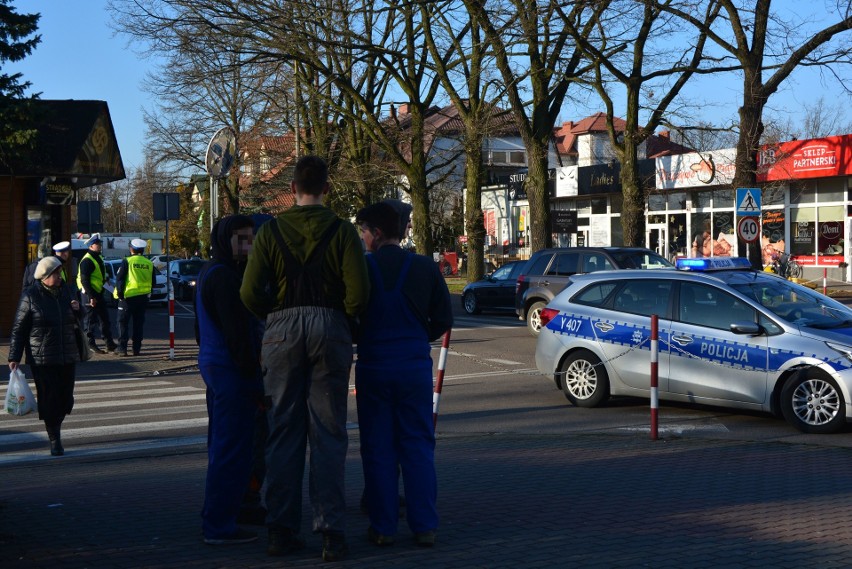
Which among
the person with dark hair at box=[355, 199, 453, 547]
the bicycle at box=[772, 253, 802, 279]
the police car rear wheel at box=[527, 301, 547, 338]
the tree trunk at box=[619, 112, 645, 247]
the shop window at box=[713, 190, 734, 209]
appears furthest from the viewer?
the shop window at box=[713, 190, 734, 209]

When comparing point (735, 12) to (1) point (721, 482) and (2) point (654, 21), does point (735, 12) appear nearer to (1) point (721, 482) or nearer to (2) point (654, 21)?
(2) point (654, 21)

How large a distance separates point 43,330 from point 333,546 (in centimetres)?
541

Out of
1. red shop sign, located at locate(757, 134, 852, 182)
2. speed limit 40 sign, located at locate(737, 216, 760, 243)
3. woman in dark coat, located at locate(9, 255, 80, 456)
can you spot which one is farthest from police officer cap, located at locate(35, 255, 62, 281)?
red shop sign, located at locate(757, 134, 852, 182)

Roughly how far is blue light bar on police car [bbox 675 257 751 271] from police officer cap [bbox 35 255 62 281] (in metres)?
6.52

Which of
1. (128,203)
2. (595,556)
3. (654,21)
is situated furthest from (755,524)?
(128,203)

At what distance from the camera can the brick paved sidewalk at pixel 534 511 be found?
17.5ft

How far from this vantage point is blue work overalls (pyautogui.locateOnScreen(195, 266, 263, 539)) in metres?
5.56

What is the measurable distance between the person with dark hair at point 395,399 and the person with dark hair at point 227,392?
61 centimetres

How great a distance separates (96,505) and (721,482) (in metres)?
4.35

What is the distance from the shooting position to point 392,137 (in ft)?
125

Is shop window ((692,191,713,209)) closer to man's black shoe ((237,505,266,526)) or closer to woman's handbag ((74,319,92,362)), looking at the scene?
woman's handbag ((74,319,92,362))

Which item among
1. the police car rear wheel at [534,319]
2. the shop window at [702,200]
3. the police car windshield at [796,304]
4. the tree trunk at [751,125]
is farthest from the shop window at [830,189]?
the police car windshield at [796,304]

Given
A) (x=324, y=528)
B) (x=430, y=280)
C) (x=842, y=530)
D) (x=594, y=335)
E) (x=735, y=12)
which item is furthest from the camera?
(x=735, y=12)

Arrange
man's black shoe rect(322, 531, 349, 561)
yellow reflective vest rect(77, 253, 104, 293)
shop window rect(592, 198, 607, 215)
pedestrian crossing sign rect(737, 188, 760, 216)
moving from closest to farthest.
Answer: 1. man's black shoe rect(322, 531, 349, 561)
2. yellow reflective vest rect(77, 253, 104, 293)
3. pedestrian crossing sign rect(737, 188, 760, 216)
4. shop window rect(592, 198, 607, 215)
